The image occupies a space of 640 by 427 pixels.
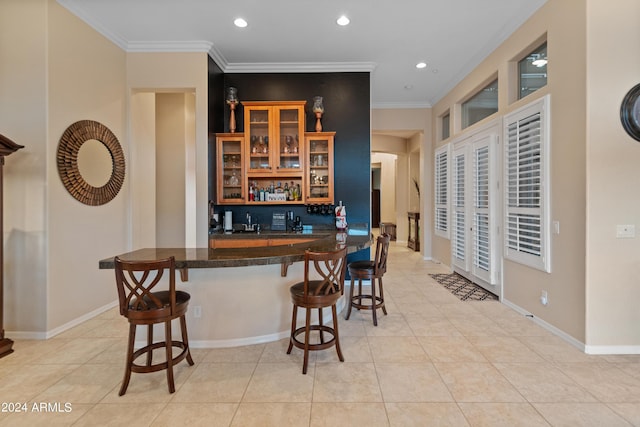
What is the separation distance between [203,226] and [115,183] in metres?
1.21

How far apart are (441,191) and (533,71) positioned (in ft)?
9.84

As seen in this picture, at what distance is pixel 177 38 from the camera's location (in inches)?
161

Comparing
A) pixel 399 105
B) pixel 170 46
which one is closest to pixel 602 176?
pixel 399 105

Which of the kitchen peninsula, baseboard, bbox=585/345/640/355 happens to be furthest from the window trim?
the kitchen peninsula

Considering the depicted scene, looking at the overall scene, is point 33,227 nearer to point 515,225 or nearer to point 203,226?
point 203,226

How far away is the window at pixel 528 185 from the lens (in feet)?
10.6

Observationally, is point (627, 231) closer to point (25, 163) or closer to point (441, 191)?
point (441, 191)

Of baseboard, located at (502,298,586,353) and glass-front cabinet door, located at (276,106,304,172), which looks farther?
glass-front cabinet door, located at (276,106,304,172)

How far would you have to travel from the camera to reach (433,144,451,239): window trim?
19.6 ft

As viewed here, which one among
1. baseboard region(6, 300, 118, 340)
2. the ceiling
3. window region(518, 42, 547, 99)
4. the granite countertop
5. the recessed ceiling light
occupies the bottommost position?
baseboard region(6, 300, 118, 340)

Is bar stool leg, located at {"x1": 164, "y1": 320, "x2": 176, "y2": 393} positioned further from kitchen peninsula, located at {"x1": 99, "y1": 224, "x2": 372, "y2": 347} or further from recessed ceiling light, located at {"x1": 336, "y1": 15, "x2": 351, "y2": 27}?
recessed ceiling light, located at {"x1": 336, "y1": 15, "x2": 351, "y2": 27}

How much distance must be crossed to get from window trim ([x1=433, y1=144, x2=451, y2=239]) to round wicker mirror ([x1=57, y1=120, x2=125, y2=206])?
542 centimetres

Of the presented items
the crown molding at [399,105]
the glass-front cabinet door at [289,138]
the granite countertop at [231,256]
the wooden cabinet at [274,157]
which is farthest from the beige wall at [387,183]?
the granite countertop at [231,256]

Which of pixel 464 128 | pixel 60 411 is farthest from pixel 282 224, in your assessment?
pixel 464 128
